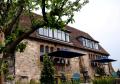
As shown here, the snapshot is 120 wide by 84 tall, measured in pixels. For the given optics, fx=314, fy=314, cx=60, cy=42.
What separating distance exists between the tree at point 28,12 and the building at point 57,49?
12.6 meters

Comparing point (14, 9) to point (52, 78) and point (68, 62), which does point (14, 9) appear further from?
point (68, 62)

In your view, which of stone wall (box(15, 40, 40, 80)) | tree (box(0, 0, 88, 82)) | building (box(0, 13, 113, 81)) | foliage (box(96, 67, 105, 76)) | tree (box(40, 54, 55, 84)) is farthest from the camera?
foliage (box(96, 67, 105, 76))

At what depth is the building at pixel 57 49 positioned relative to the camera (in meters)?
31.0

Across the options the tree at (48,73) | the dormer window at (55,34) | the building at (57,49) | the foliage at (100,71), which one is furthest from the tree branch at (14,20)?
the foliage at (100,71)

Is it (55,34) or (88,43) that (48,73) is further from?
(88,43)

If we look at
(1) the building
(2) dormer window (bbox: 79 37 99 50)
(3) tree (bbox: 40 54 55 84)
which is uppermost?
(2) dormer window (bbox: 79 37 99 50)

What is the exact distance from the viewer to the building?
31.0 meters

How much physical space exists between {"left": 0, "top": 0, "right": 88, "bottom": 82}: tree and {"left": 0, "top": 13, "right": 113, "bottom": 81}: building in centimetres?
→ 1263

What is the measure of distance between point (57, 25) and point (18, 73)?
49.2 feet

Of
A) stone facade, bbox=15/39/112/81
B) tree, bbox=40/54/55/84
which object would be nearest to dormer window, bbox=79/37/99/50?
stone facade, bbox=15/39/112/81

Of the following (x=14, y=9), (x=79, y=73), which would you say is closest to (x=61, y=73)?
(x=79, y=73)

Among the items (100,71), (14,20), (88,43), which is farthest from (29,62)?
(88,43)

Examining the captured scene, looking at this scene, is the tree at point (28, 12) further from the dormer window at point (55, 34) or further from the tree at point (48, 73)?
the dormer window at point (55, 34)

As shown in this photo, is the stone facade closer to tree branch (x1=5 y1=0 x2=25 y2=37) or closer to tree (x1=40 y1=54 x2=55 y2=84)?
tree (x1=40 y1=54 x2=55 y2=84)
